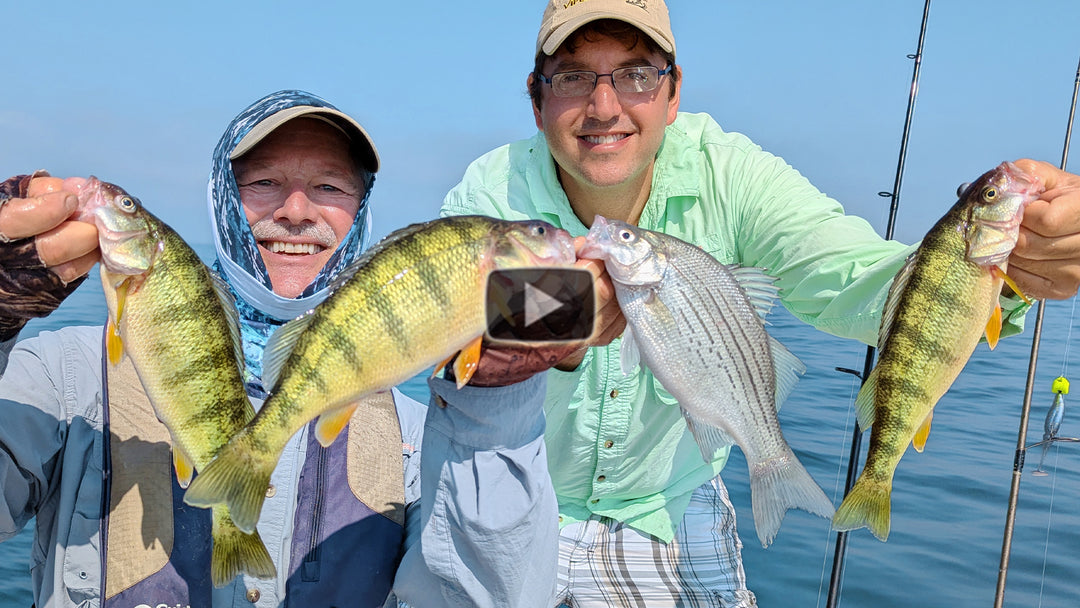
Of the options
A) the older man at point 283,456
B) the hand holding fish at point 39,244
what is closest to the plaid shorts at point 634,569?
the older man at point 283,456

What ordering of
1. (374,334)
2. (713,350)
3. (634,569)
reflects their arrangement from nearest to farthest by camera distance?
(374,334) < (713,350) < (634,569)

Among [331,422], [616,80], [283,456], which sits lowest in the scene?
[283,456]

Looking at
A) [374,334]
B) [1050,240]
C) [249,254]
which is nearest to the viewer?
[374,334]

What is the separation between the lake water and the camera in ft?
23.4

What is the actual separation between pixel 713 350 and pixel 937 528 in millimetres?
6804

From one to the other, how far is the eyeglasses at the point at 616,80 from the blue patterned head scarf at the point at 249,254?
3.79 feet

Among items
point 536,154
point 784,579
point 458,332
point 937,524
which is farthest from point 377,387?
point 937,524

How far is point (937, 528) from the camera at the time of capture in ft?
26.8

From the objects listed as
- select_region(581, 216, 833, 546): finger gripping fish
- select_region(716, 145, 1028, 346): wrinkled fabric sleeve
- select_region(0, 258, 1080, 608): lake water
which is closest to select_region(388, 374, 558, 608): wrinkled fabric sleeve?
select_region(581, 216, 833, 546): finger gripping fish

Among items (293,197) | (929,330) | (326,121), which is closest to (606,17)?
(326,121)

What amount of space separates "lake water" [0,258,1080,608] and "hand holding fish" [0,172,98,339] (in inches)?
231
